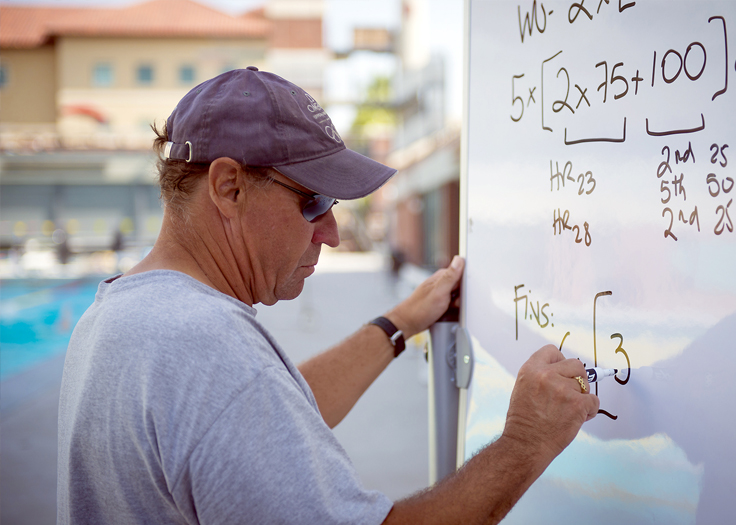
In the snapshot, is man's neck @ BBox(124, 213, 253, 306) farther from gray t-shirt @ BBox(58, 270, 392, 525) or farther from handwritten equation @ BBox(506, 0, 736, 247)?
handwritten equation @ BBox(506, 0, 736, 247)

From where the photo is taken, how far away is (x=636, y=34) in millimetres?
868

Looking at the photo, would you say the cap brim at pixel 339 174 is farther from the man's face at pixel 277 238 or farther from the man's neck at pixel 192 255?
the man's neck at pixel 192 255

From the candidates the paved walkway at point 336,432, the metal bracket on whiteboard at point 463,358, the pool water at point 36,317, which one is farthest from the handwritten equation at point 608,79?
the pool water at point 36,317

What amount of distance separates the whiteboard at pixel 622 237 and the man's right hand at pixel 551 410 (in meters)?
0.08

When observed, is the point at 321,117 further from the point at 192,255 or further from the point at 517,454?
the point at 517,454

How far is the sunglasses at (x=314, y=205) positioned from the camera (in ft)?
3.42

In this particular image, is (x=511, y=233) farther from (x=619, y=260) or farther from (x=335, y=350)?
(x=335, y=350)

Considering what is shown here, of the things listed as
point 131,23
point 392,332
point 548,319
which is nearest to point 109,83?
point 131,23

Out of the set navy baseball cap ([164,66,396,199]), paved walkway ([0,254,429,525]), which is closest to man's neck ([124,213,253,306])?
navy baseball cap ([164,66,396,199])

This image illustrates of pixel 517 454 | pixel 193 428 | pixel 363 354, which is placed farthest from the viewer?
pixel 363 354

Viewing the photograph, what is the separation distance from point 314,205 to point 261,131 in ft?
0.57

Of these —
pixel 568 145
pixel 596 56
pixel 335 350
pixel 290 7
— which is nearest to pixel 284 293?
pixel 335 350

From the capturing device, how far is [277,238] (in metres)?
1.04

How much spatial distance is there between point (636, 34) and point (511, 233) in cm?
46
